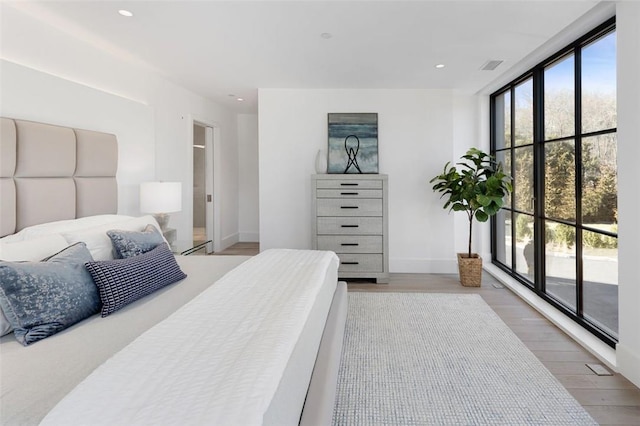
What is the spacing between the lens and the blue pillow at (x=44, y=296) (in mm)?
1364

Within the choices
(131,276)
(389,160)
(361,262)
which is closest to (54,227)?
(131,276)

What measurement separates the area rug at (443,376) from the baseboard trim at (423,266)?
1417mm

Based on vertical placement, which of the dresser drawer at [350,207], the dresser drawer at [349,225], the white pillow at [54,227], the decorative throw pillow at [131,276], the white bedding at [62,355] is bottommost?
the white bedding at [62,355]

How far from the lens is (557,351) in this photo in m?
2.39

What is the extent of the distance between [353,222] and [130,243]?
8.28 ft

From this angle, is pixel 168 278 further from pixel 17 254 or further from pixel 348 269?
pixel 348 269

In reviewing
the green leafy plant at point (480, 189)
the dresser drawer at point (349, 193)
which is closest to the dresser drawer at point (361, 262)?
the dresser drawer at point (349, 193)

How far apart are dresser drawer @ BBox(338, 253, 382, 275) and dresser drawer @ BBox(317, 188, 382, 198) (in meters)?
0.71

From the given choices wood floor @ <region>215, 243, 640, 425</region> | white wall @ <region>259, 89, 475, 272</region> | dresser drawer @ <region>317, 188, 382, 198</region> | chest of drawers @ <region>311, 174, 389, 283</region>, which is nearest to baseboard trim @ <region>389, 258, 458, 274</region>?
white wall @ <region>259, 89, 475, 272</region>

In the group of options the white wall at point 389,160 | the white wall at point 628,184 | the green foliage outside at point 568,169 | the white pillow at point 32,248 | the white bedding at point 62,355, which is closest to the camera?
the white bedding at point 62,355

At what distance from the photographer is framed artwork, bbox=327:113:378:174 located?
4453mm

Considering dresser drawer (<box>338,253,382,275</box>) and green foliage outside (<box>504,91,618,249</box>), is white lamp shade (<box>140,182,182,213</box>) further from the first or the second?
green foliage outside (<box>504,91,618,249</box>)

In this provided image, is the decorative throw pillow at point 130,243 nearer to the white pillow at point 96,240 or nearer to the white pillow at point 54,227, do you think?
the white pillow at point 96,240

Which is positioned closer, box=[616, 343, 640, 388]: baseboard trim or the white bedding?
the white bedding
